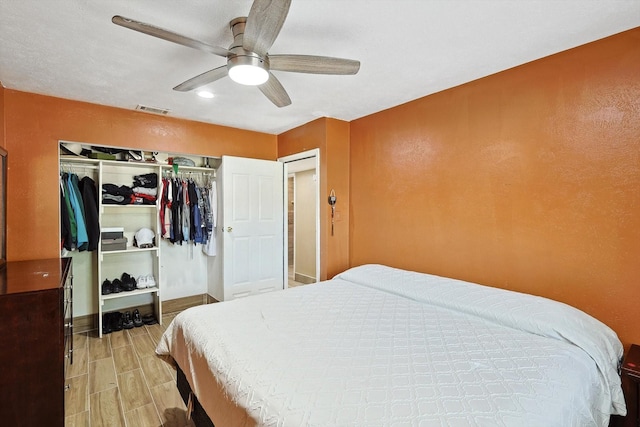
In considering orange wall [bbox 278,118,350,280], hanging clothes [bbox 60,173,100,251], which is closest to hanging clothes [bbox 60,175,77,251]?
hanging clothes [bbox 60,173,100,251]

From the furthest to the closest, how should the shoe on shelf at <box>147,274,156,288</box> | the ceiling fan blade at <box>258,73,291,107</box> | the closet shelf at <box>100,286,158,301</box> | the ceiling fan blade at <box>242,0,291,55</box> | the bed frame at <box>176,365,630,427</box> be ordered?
1. the shoe on shelf at <box>147,274,156,288</box>
2. the closet shelf at <box>100,286,158,301</box>
3. the ceiling fan blade at <box>258,73,291,107</box>
4. the bed frame at <box>176,365,630,427</box>
5. the ceiling fan blade at <box>242,0,291,55</box>

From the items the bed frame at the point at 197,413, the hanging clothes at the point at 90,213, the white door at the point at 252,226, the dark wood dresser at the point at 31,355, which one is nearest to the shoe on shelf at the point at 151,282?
the hanging clothes at the point at 90,213

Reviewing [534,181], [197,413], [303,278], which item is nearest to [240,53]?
[197,413]

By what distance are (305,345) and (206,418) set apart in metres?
0.60

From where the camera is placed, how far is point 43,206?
107 inches

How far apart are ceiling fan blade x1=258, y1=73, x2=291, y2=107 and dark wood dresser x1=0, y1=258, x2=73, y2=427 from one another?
1.69 m

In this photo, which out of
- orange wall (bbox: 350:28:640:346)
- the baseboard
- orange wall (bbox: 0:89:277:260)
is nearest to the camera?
orange wall (bbox: 350:28:640:346)

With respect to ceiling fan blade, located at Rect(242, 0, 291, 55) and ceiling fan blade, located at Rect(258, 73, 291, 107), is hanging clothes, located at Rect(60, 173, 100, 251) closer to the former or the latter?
ceiling fan blade, located at Rect(258, 73, 291, 107)

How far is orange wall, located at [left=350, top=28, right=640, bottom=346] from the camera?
1754 millimetres

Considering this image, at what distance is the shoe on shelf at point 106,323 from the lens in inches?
126

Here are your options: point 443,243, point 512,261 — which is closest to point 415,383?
point 512,261

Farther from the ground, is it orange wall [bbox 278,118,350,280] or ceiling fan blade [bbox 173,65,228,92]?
ceiling fan blade [bbox 173,65,228,92]

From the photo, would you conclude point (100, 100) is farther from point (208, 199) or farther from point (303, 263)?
point (303, 263)

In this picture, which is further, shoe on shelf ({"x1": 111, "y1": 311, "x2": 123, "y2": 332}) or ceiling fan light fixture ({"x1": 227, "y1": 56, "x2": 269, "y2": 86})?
shoe on shelf ({"x1": 111, "y1": 311, "x2": 123, "y2": 332})
